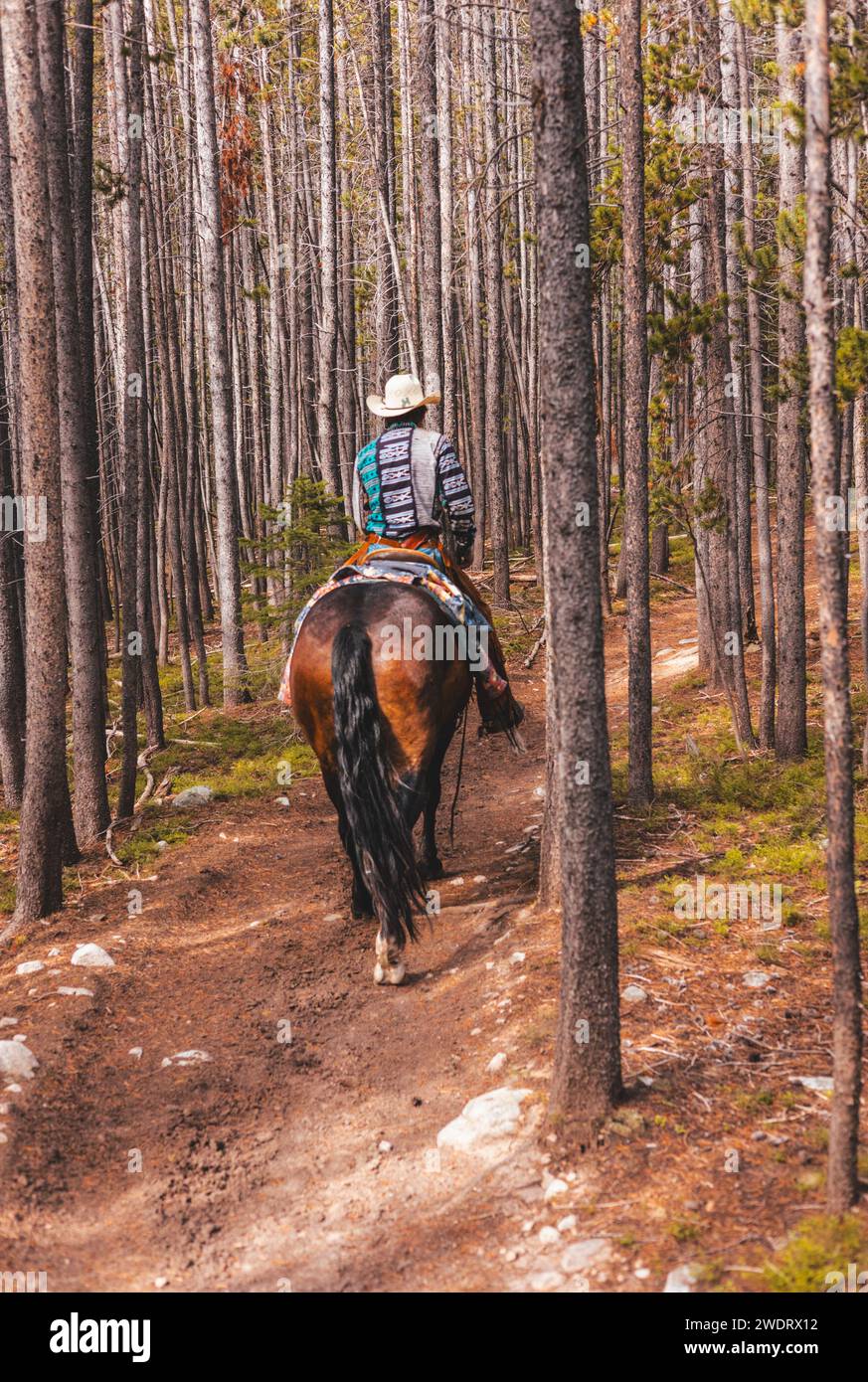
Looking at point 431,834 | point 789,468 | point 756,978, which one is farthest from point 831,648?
point 789,468

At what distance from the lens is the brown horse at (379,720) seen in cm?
655

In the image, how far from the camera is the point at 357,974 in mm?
6938

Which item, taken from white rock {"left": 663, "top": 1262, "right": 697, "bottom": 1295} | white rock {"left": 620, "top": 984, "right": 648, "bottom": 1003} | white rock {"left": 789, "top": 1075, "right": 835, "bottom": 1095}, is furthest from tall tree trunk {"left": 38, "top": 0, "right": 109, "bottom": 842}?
white rock {"left": 663, "top": 1262, "right": 697, "bottom": 1295}

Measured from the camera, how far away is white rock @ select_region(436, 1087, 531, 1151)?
473 centimetres

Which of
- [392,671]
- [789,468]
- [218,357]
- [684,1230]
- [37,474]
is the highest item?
[218,357]

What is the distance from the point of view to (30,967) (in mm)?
7180

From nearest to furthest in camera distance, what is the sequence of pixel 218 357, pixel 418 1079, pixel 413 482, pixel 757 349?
pixel 418 1079, pixel 413 482, pixel 757 349, pixel 218 357

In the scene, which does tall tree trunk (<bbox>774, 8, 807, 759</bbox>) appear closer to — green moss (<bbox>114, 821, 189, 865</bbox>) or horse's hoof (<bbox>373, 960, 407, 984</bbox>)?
horse's hoof (<bbox>373, 960, 407, 984</bbox>)

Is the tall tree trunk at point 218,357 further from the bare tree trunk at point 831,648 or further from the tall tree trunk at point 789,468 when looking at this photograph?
the bare tree trunk at point 831,648

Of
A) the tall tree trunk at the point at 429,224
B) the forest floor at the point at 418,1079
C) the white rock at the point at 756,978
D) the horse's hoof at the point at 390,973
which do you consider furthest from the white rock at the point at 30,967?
the tall tree trunk at the point at 429,224

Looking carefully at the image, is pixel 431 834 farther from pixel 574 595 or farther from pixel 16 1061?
pixel 574 595

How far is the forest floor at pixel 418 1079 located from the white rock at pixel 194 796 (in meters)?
1.81

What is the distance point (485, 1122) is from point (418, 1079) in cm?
79

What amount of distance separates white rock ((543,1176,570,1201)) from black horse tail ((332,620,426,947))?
227 cm
